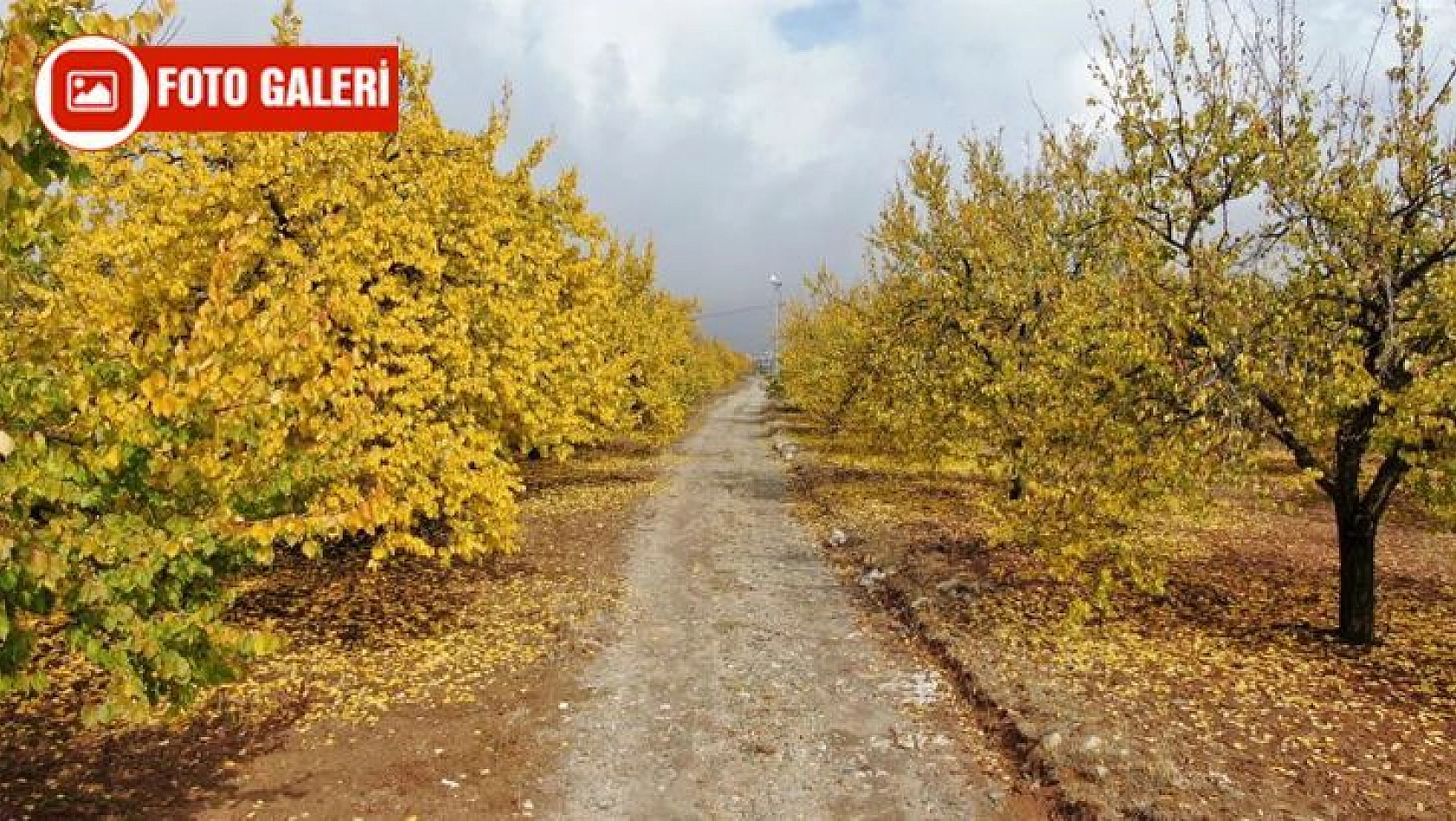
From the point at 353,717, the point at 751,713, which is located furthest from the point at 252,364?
the point at 751,713

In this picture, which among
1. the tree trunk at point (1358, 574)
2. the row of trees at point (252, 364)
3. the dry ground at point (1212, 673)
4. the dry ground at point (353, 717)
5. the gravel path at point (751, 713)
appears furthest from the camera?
the tree trunk at point (1358, 574)

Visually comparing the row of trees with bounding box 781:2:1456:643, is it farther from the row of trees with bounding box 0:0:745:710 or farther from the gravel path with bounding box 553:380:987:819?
the row of trees with bounding box 0:0:745:710

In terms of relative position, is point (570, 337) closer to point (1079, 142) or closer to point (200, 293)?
point (200, 293)

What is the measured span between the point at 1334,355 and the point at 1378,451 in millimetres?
1536

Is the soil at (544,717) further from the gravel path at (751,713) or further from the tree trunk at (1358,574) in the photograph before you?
the tree trunk at (1358,574)

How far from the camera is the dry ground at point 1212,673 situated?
27.2 ft

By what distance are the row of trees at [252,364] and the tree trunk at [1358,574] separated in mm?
11422

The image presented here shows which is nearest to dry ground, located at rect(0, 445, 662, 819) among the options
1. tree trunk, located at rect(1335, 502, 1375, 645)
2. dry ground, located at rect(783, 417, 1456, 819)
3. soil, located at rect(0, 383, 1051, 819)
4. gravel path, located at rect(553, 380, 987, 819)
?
soil, located at rect(0, 383, 1051, 819)

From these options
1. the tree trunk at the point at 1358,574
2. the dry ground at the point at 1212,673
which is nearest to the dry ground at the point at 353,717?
the dry ground at the point at 1212,673

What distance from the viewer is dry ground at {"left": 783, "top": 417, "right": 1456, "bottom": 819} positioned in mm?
8289

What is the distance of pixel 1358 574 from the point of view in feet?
39.5

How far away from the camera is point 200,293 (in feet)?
39.8

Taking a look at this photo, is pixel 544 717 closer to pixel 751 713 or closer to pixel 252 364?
pixel 751 713

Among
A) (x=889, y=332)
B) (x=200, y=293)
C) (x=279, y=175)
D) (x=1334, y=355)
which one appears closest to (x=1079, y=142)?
(x=889, y=332)
